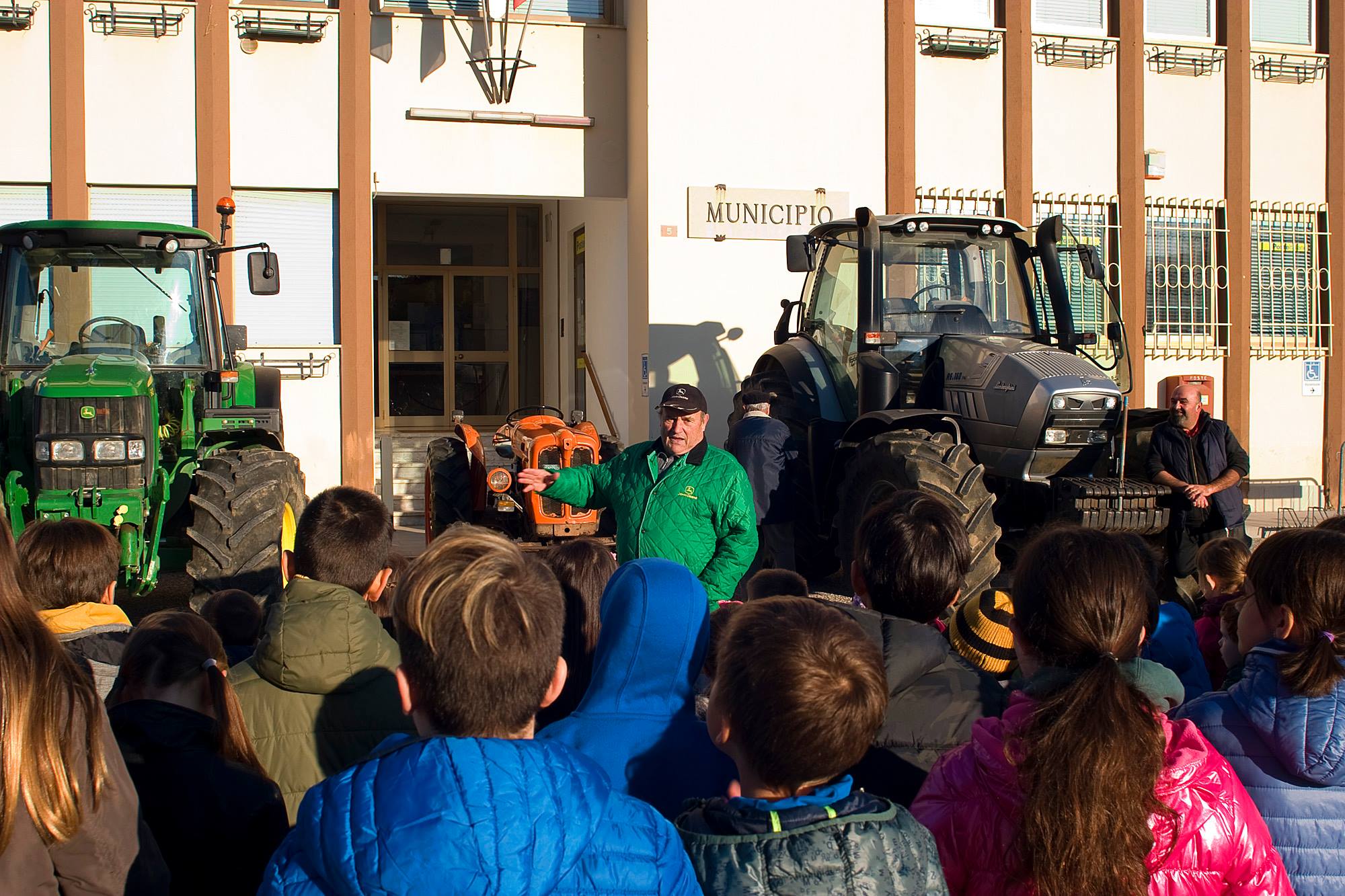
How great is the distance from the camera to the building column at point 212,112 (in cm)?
1150

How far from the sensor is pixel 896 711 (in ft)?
8.48

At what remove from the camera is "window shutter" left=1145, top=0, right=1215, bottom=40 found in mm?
13766

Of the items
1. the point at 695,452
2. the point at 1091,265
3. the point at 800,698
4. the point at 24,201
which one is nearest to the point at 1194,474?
the point at 1091,265

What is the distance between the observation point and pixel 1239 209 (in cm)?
1382

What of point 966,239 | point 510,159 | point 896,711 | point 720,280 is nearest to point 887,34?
point 720,280

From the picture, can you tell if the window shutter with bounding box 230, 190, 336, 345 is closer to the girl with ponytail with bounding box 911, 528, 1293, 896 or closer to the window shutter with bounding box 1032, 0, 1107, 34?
the window shutter with bounding box 1032, 0, 1107, 34

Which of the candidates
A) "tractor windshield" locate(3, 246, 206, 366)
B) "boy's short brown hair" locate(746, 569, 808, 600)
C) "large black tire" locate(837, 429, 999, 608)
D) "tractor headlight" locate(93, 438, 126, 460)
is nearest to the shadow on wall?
"tractor windshield" locate(3, 246, 206, 366)

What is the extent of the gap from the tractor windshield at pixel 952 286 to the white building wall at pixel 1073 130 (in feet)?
19.3

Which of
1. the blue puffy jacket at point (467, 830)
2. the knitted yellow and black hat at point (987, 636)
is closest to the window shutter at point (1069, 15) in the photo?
the knitted yellow and black hat at point (987, 636)

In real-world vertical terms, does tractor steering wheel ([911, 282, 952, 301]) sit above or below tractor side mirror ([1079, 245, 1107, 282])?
below

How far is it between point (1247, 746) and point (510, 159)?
35.9 feet

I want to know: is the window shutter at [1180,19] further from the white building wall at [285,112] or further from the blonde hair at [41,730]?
the blonde hair at [41,730]

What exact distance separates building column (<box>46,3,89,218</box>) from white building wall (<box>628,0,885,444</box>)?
17.3ft

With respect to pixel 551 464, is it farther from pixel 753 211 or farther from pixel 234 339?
pixel 753 211
